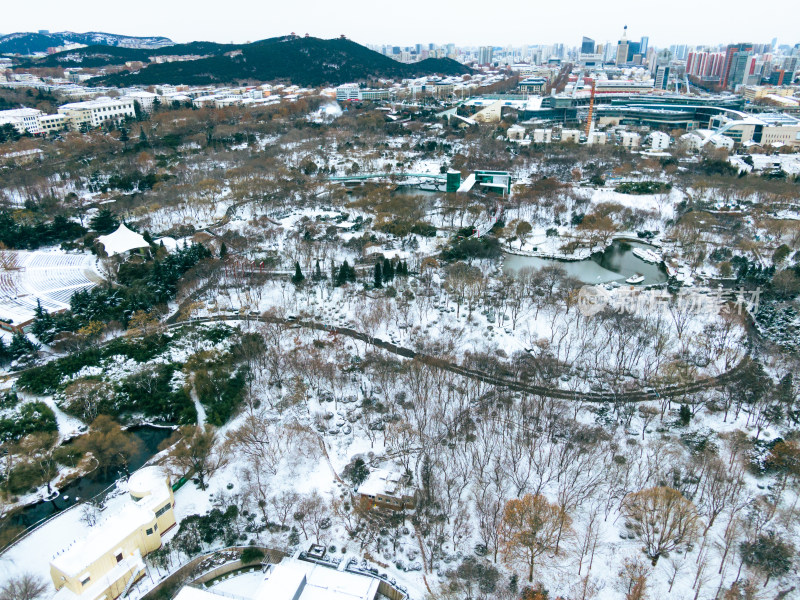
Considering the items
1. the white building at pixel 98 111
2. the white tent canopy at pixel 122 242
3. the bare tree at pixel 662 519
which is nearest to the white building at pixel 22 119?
the white building at pixel 98 111

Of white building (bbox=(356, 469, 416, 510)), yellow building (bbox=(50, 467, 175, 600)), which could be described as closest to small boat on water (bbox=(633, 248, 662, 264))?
white building (bbox=(356, 469, 416, 510))

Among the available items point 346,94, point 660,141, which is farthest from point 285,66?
point 660,141

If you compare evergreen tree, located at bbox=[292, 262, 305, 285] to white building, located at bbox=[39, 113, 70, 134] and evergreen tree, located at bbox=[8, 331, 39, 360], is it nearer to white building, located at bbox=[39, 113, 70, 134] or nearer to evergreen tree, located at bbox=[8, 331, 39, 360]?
evergreen tree, located at bbox=[8, 331, 39, 360]

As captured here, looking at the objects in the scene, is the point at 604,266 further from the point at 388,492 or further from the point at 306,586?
the point at 306,586

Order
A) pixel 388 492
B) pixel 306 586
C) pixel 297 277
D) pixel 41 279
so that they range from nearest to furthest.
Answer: pixel 306 586, pixel 388 492, pixel 297 277, pixel 41 279

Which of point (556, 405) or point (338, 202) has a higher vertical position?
point (338, 202)

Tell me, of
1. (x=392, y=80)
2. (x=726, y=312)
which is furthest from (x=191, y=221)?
(x=392, y=80)

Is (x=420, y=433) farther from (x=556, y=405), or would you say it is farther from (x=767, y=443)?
(x=767, y=443)
